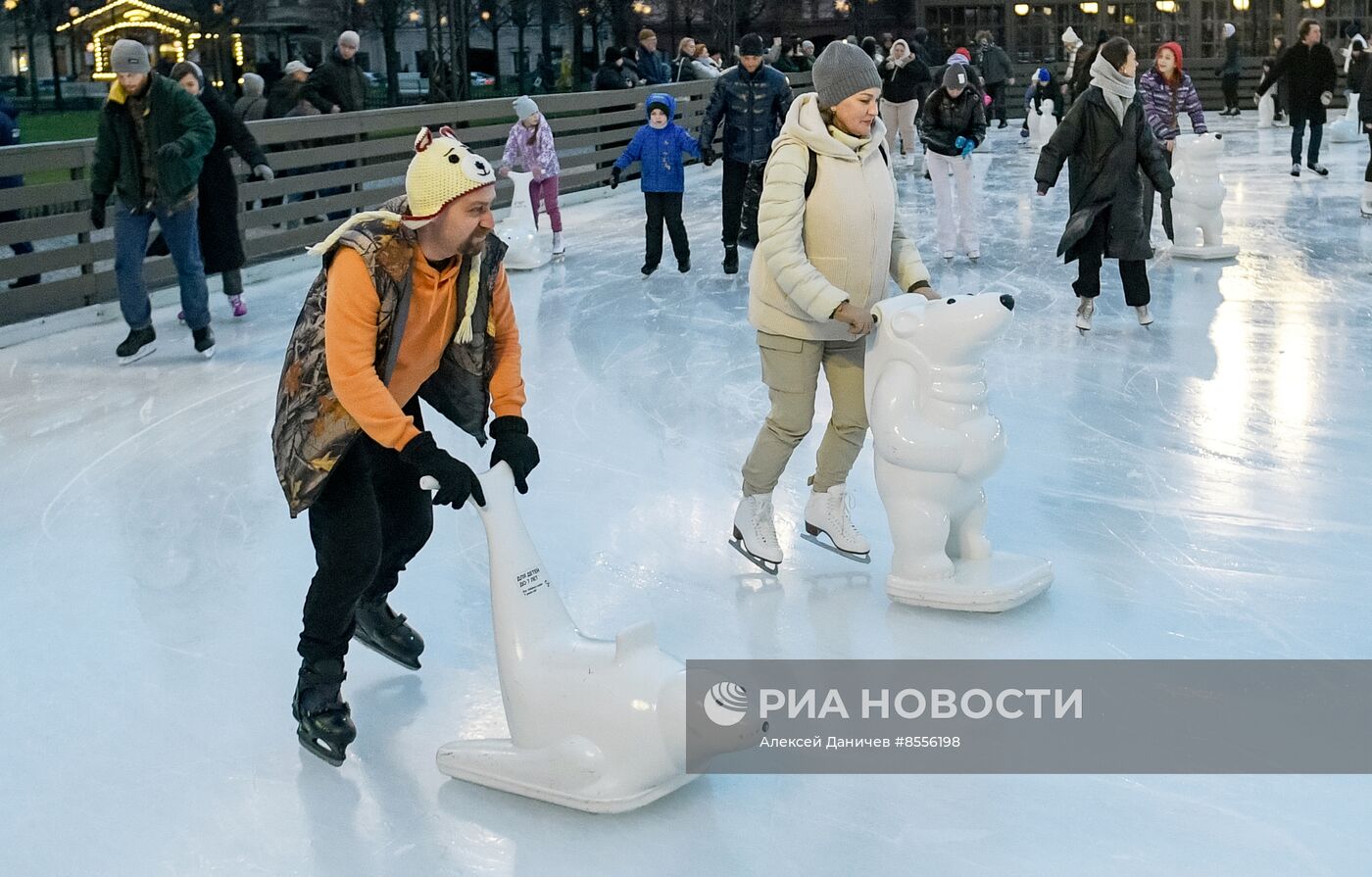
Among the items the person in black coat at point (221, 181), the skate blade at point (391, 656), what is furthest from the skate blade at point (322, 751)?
the person in black coat at point (221, 181)

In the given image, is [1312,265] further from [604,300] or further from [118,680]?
[118,680]

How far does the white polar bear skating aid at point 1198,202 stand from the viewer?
30.5 feet

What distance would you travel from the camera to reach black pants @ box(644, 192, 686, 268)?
9.35 m

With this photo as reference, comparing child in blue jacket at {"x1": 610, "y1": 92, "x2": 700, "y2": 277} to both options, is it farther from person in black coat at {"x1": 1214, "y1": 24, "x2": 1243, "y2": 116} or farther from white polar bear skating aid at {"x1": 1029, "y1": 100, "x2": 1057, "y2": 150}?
person in black coat at {"x1": 1214, "y1": 24, "x2": 1243, "y2": 116}

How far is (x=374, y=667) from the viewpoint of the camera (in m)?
3.72

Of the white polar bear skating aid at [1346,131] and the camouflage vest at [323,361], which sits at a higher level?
the camouflage vest at [323,361]

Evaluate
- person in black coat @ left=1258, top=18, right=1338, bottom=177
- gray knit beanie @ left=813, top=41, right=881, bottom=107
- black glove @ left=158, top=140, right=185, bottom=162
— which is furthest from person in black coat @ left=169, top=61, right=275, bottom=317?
person in black coat @ left=1258, top=18, right=1338, bottom=177

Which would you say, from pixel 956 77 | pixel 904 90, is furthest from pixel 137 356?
pixel 904 90

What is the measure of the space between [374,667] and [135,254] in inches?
160

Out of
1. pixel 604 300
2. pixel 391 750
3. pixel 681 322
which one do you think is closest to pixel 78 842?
pixel 391 750

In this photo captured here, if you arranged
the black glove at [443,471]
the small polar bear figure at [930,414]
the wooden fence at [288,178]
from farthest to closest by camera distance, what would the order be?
the wooden fence at [288,178]
the small polar bear figure at [930,414]
the black glove at [443,471]

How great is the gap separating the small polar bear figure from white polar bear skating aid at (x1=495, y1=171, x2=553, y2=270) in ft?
20.5

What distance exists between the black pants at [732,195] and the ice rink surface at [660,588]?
51.5 inches

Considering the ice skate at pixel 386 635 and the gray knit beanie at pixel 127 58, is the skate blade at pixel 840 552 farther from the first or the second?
the gray knit beanie at pixel 127 58
